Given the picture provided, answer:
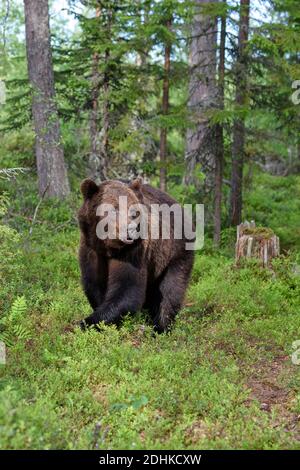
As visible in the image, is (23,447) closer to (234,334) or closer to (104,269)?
(104,269)

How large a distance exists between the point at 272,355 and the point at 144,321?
1865mm

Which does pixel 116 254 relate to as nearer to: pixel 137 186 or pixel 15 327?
pixel 137 186

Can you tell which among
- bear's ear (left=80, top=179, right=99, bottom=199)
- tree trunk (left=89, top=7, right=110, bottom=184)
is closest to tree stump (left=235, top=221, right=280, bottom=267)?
bear's ear (left=80, top=179, right=99, bottom=199)

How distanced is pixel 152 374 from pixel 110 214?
6.42 ft

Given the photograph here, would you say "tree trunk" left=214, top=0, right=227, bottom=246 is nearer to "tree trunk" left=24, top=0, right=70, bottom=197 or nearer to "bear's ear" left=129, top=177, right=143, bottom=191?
"tree trunk" left=24, top=0, right=70, bottom=197

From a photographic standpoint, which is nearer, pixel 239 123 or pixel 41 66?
pixel 239 123

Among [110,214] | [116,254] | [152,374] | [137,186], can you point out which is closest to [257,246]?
[137,186]

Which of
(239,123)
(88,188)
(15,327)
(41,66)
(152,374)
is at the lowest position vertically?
(152,374)

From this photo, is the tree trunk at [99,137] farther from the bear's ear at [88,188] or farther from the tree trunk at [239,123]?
the bear's ear at [88,188]

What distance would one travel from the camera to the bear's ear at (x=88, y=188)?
23.1 feet

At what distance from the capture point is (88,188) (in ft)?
23.3

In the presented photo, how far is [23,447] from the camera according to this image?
421 cm

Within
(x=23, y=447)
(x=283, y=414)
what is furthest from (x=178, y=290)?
A: (x=23, y=447)

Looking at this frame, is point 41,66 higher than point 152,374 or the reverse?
higher
